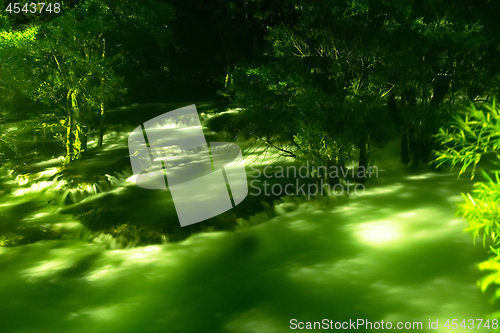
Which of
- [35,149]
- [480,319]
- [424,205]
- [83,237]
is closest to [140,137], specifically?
[35,149]

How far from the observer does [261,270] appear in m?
7.93

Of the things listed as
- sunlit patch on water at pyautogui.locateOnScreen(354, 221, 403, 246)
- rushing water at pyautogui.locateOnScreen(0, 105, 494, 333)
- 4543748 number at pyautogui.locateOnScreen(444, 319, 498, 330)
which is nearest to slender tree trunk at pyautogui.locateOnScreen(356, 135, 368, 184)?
rushing water at pyautogui.locateOnScreen(0, 105, 494, 333)

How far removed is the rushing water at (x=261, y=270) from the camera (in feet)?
21.5

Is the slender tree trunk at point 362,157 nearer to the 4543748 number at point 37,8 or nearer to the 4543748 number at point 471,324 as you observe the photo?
the 4543748 number at point 471,324

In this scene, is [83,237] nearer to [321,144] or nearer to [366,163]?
[321,144]

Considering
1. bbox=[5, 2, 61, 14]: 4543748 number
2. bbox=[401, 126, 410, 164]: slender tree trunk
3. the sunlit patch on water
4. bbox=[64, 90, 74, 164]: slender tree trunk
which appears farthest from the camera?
bbox=[64, 90, 74, 164]: slender tree trunk

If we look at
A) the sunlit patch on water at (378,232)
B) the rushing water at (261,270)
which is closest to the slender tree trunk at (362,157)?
the rushing water at (261,270)

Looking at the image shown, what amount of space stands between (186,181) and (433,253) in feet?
24.4

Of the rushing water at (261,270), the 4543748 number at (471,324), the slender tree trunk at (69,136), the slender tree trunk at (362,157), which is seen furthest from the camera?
the slender tree trunk at (69,136)

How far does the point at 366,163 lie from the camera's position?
10.8 metres

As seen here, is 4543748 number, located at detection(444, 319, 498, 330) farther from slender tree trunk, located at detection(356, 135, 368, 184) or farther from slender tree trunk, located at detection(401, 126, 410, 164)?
slender tree trunk, located at detection(401, 126, 410, 164)

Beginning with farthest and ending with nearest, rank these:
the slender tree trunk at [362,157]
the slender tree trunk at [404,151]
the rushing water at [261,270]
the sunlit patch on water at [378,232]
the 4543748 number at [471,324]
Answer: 1. the slender tree trunk at [404,151]
2. the slender tree trunk at [362,157]
3. the sunlit patch on water at [378,232]
4. the rushing water at [261,270]
5. the 4543748 number at [471,324]

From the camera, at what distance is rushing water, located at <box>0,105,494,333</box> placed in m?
6.56

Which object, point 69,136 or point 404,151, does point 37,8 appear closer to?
point 69,136
